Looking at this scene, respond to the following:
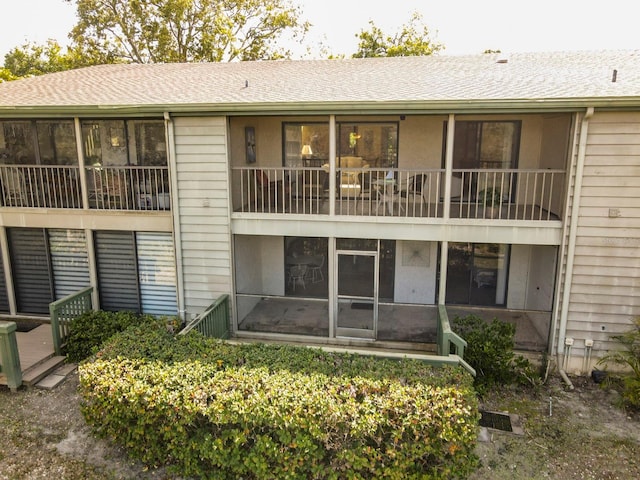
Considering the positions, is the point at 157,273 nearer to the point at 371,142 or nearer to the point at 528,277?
the point at 371,142

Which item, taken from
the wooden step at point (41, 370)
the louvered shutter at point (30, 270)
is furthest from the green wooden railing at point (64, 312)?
the louvered shutter at point (30, 270)

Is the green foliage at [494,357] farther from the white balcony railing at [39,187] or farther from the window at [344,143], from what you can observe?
the white balcony railing at [39,187]

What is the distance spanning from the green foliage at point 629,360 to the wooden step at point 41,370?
9832 millimetres

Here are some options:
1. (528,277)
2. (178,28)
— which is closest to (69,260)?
(528,277)

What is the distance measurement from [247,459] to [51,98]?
27.9 ft

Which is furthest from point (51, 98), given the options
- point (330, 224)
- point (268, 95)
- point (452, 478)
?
point (452, 478)

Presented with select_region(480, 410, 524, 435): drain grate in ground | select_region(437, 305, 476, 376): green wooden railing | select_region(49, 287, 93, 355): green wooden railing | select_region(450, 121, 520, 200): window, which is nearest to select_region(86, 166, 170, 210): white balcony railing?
select_region(49, 287, 93, 355): green wooden railing

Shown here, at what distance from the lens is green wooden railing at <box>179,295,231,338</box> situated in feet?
26.0

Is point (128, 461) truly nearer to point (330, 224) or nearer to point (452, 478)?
point (452, 478)

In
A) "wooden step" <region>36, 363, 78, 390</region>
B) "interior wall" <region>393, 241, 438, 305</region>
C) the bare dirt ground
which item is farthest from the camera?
"interior wall" <region>393, 241, 438, 305</region>

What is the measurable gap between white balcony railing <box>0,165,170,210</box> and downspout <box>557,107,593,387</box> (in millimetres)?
7967

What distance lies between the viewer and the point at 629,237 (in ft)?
24.7

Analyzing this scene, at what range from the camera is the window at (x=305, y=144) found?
1060 centimetres

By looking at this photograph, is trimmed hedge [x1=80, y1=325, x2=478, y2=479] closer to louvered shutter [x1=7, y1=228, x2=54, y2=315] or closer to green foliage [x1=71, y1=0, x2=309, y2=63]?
louvered shutter [x1=7, y1=228, x2=54, y2=315]
